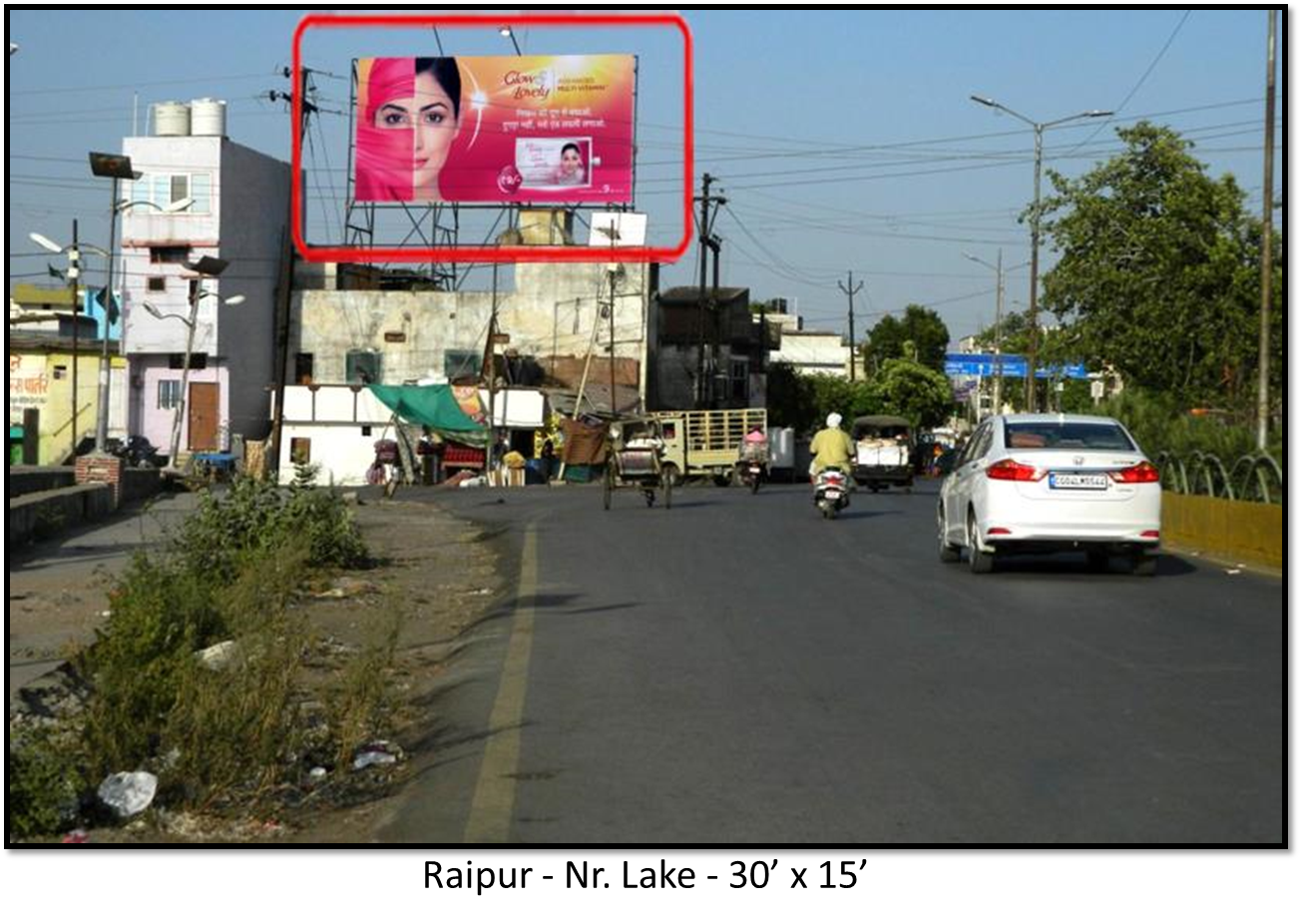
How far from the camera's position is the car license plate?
6.00m

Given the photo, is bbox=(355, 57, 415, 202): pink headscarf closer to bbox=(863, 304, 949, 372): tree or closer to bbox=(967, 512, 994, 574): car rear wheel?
bbox=(967, 512, 994, 574): car rear wheel

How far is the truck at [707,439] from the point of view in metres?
45.0

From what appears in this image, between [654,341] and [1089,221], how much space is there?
58173 mm

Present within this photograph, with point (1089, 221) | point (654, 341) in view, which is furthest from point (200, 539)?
point (654, 341)

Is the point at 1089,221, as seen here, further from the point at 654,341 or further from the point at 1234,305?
the point at 654,341

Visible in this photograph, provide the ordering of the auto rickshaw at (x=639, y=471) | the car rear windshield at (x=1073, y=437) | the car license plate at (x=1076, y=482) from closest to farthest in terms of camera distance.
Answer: the car rear windshield at (x=1073, y=437), the car license plate at (x=1076, y=482), the auto rickshaw at (x=639, y=471)

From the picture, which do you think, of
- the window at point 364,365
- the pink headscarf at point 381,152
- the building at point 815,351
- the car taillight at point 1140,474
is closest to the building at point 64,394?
the pink headscarf at point 381,152

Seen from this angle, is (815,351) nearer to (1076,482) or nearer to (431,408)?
(431,408)

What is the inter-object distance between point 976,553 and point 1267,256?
323 inches

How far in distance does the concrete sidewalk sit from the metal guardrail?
4.53 m

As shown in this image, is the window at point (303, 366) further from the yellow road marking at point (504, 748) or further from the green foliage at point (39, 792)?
the green foliage at point (39, 792)

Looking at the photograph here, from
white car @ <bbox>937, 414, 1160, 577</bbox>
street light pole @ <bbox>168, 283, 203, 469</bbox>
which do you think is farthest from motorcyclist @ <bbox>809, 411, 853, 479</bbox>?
white car @ <bbox>937, 414, 1160, 577</bbox>

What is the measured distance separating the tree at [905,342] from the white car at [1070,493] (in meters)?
51.4

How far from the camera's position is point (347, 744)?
7.84 meters
